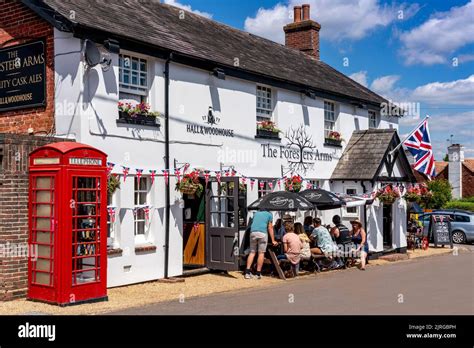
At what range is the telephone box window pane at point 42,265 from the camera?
11.1 m

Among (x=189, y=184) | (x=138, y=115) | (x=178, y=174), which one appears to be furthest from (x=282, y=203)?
(x=138, y=115)

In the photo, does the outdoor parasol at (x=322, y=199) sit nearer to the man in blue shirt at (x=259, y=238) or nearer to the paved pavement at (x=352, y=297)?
the paved pavement at (x=352, y=297)

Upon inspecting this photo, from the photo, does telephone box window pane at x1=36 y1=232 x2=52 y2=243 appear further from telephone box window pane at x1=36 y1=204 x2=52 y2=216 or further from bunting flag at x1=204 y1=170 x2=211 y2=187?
bunting flag at x1=204 y1=170 x2=211 y2=187

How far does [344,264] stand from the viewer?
17781mm

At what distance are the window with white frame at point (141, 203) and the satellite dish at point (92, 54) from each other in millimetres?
2842

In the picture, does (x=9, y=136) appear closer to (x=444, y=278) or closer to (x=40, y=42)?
(x=40, y=42)

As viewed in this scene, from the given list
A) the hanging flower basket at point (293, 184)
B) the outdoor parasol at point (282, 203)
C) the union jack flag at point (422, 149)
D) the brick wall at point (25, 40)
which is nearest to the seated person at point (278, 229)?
the outdoor parasol at point (282, 203)

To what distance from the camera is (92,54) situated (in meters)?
12.8

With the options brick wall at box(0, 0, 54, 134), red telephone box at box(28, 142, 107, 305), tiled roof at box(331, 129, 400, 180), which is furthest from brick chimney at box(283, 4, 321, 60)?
red telephone box at box(28, 142, 107, 305)

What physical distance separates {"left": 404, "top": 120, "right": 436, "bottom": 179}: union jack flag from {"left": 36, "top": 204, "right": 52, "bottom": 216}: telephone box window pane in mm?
13710

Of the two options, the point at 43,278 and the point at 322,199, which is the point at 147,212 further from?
the point at 322,199

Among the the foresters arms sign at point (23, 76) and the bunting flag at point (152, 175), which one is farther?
the bunting flag at point (152, 175)
